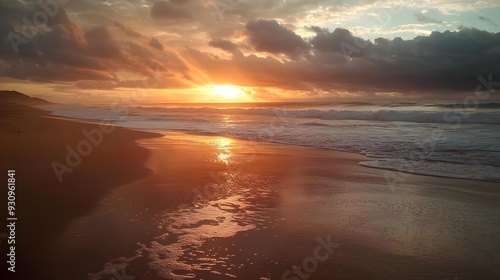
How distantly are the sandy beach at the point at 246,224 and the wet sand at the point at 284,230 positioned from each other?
0.08 ft

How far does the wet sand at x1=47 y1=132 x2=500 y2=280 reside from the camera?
14.3 ft

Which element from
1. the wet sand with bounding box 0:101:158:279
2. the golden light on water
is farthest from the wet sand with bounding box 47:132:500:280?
the golden light on water

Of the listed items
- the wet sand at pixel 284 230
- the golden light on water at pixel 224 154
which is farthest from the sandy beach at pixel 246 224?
the golden light on water at pixel 224 154

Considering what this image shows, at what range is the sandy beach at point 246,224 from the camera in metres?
4.39

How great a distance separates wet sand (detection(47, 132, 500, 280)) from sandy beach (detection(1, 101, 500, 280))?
2cm

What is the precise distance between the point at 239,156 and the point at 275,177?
3.91 meters

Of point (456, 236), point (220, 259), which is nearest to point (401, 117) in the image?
point (456, 236)

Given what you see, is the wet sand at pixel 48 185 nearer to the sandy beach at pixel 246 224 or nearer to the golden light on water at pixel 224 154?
the sandy beach at pixel 246 224

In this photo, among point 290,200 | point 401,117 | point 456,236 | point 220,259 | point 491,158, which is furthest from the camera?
point 401,117

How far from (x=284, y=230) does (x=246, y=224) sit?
674 millimetres

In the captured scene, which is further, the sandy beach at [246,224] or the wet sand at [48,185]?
the wet sand at [48,185]

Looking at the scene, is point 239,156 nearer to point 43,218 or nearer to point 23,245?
point 43,218

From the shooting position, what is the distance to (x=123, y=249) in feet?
15.6

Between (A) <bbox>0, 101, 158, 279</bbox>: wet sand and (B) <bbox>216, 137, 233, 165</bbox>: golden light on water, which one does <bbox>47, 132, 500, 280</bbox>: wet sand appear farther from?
(B) <bbox>216, 137, 233, 165</bbox>: golden light on water
